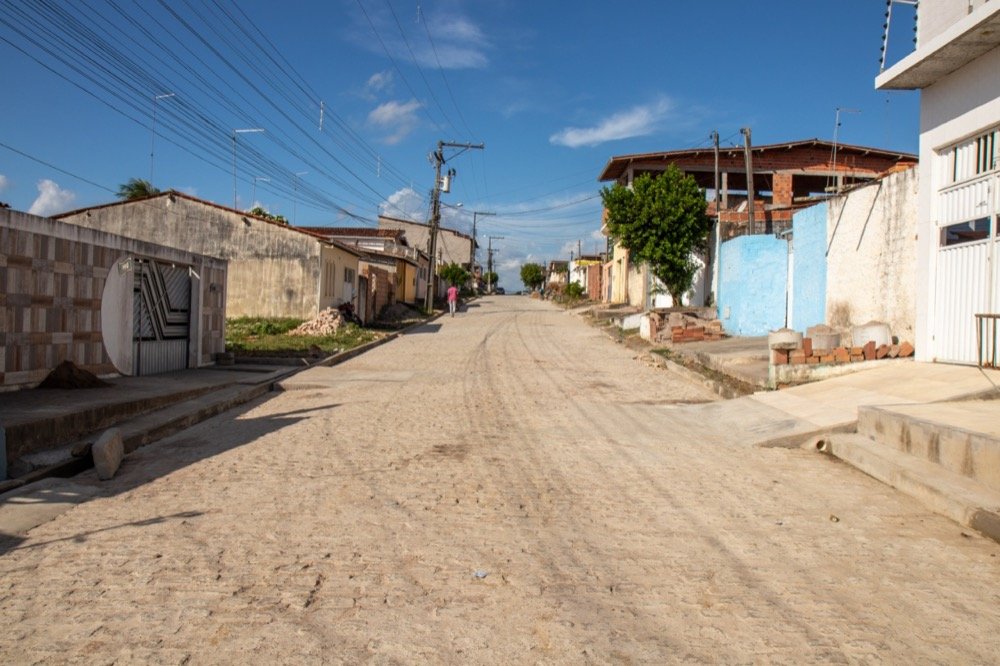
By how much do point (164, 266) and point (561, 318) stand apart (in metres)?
25.1

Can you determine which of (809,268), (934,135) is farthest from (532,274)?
(934,135)

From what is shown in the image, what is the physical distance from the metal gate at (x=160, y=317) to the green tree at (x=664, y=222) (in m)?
15.2

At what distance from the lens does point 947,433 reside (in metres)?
6.28

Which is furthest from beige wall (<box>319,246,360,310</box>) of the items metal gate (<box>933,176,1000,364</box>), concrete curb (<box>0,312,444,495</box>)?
metal gate (<box>933,176,1000,364</box>)

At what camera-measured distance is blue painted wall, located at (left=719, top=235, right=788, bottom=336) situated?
18141 mm

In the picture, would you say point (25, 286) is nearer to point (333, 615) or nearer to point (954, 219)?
point (333, 615)

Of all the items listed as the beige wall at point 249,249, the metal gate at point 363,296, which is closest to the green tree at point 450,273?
the metal gate at point 363,296

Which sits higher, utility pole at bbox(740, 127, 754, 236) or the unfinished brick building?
the unfinished brick building

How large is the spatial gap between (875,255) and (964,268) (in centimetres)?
273

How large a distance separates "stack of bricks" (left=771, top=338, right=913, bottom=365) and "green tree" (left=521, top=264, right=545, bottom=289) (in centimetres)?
9280

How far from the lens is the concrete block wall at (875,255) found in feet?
37.7

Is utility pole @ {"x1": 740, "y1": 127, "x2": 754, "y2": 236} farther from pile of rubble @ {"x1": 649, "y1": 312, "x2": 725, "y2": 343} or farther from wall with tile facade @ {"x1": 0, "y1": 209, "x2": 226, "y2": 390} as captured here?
wall with tile facade @ {"x1": 0, "y1": 209, "x2": 226, "y2": 390}

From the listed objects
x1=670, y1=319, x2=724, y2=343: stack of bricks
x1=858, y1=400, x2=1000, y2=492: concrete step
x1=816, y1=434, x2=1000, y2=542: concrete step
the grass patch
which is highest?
x1=670, y1=319, x2=724, y2=343: stack of bricks

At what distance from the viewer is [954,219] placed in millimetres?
10094
